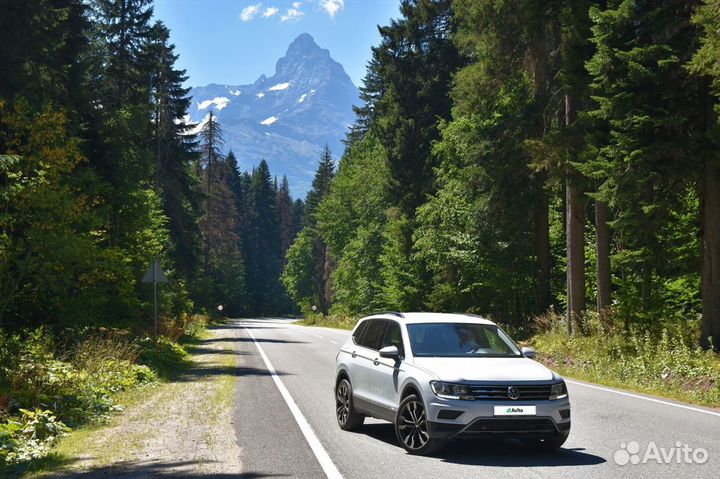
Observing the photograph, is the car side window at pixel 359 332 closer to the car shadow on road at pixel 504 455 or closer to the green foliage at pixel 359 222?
the car shadow on road at pixel 504 455

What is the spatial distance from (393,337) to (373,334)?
0.76 m

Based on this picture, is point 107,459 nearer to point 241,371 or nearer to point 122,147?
point 241,371

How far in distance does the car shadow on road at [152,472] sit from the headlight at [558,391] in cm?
325

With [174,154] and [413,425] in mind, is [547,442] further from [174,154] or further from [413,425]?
[174,154]

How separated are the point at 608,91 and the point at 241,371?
11985 mm

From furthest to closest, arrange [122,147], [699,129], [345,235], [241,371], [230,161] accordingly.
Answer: [230,161]
[345,235]
[122,147]
[241,371]
[699,129]

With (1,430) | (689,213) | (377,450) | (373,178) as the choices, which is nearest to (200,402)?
(1,430)

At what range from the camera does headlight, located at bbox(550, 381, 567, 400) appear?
29.2 ft

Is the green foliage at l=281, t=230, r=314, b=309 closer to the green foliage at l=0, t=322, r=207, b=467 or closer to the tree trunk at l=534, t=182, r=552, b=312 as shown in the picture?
the tree trunk at l=534, t=182, r=552, b=312

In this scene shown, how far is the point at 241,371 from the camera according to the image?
70.2 feet

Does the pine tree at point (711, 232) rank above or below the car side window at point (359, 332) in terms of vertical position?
above

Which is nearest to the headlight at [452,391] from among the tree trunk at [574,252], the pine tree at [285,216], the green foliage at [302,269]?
the tree trunk at [574,252]

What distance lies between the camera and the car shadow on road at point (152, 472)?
7.93 meters

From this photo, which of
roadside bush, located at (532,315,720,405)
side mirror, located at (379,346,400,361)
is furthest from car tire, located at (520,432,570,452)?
roadside bush, located at (532,315,720,405)
